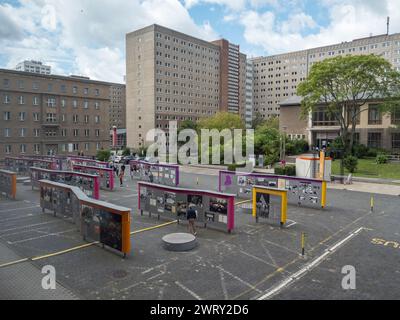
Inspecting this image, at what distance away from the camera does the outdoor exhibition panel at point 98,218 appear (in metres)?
12.2

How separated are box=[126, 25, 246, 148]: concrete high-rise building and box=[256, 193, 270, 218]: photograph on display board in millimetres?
80599

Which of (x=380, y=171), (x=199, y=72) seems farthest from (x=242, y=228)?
(x=199, y=72)

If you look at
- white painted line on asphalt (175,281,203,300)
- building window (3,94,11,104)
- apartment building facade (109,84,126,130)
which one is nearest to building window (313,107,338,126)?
white painted line on asphalt (175,281,203,300)

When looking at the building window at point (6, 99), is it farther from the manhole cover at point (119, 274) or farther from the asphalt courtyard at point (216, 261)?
the manhole cover at point (119, 274)

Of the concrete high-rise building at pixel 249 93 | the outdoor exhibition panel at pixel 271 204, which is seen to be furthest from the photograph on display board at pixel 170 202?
the concrete high-rise building at pixel 249 93

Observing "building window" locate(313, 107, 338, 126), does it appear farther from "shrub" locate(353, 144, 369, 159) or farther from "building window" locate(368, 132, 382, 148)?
"shrub" locate(353, 144, 369, 159)

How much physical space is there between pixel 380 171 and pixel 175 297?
3559 cm

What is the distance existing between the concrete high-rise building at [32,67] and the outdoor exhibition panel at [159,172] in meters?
172

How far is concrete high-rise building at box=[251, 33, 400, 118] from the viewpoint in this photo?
112 meters

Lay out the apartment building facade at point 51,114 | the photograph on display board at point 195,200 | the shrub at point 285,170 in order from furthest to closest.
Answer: the apartment building facade at point 51,114 → the shrub at point 285,170 → the photograph on display board at point 195,200

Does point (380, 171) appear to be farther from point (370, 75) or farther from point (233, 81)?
point (233, 81)

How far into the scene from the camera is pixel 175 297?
9258 millimetres

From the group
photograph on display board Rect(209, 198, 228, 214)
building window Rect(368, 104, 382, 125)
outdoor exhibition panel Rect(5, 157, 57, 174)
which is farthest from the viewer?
building window Rect(368, 104, 382, 125)
